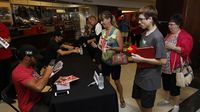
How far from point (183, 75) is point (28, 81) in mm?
1886

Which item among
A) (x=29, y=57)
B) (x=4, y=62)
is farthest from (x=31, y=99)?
(x=4, y=62)

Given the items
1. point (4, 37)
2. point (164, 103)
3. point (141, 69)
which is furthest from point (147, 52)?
point (4, 37)

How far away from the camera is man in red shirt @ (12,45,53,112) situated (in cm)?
167

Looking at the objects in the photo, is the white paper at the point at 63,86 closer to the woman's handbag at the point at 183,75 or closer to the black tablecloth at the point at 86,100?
the black tablecloth at the point at 86,100

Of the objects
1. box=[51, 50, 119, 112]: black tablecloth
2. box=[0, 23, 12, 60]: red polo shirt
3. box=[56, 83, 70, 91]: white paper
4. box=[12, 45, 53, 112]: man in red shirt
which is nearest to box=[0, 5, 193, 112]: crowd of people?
box=[12, 45, 53, 112]: man in red shirt

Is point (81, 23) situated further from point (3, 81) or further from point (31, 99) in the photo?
point (31, 99)

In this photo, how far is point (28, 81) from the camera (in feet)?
5.42

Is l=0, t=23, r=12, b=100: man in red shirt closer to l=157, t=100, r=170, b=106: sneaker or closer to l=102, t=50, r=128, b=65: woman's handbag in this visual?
l=102, t=50, r=128, b=65: woman's handbag

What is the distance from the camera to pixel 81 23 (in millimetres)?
7695

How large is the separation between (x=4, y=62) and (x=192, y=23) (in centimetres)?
344

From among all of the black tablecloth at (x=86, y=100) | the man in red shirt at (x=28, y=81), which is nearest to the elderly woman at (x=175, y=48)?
the black tablecloth at (x=86, y=100)

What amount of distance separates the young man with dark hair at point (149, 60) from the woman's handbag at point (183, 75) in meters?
0.69

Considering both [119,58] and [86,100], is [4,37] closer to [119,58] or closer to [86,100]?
[119,58]

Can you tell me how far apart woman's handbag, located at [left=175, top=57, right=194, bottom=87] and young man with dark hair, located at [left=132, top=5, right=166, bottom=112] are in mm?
694
